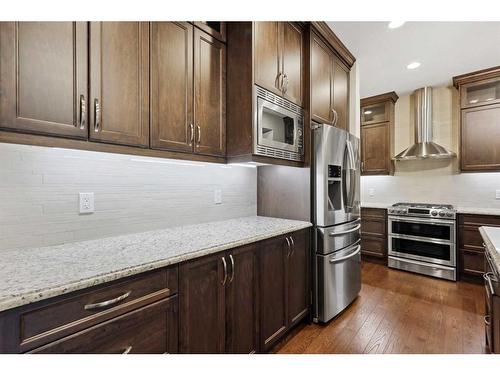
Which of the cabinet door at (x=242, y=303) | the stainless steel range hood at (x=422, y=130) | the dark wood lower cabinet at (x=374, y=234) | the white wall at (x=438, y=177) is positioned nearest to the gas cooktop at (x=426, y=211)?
the dark wood lower cabinet at (x=374, y=234)

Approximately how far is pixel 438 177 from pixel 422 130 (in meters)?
0.76

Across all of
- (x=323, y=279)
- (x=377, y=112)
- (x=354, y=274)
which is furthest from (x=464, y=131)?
(x=323, y=279)

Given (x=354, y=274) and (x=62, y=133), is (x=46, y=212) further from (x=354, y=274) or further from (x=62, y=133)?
(x=354, y=274)

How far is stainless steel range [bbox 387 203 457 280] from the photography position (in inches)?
124

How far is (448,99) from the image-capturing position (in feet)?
12.2

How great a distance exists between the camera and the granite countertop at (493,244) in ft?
3.66

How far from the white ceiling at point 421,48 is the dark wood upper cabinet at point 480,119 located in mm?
188

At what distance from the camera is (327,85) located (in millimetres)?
2469

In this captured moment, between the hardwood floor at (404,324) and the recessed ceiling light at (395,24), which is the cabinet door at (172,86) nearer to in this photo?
the hardwood floor at (404,324)

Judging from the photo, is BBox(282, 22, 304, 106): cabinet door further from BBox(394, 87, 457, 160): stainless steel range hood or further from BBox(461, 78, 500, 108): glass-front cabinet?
BBox(461, 78, 500, 108): glass-front cabinet

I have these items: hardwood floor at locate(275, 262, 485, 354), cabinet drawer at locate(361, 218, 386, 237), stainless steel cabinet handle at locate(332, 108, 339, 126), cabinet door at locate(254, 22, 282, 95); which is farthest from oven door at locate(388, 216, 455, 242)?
cabinet door at locate(254, 22, 282, 95)

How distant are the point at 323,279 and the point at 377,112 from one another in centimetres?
328

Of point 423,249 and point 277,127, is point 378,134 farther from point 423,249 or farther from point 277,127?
point 277,127

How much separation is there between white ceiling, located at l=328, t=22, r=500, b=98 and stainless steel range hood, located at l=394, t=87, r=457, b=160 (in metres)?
0.29
